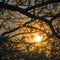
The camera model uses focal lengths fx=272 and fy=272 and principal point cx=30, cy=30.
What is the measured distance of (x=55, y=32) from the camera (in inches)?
195

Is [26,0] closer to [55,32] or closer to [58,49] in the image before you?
[55,32]

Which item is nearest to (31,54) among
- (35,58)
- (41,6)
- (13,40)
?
(35,58)

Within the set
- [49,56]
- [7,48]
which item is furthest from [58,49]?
[7,48]

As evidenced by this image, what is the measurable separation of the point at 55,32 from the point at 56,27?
0.12 meters

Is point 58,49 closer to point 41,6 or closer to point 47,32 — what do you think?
point 47,32

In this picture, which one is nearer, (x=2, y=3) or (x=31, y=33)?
(x=2, y=3)

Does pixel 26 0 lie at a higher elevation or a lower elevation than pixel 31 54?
higher

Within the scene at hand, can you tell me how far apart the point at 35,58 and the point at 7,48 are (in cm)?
56

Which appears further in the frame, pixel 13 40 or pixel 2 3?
pixel 13 40

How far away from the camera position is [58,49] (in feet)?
16.8

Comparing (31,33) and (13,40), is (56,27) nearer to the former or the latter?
(31,33)

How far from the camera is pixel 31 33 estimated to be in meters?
5.10

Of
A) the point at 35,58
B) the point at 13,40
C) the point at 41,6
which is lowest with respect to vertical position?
the point at 35,58

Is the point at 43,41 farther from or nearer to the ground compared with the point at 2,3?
nearer to the ground
